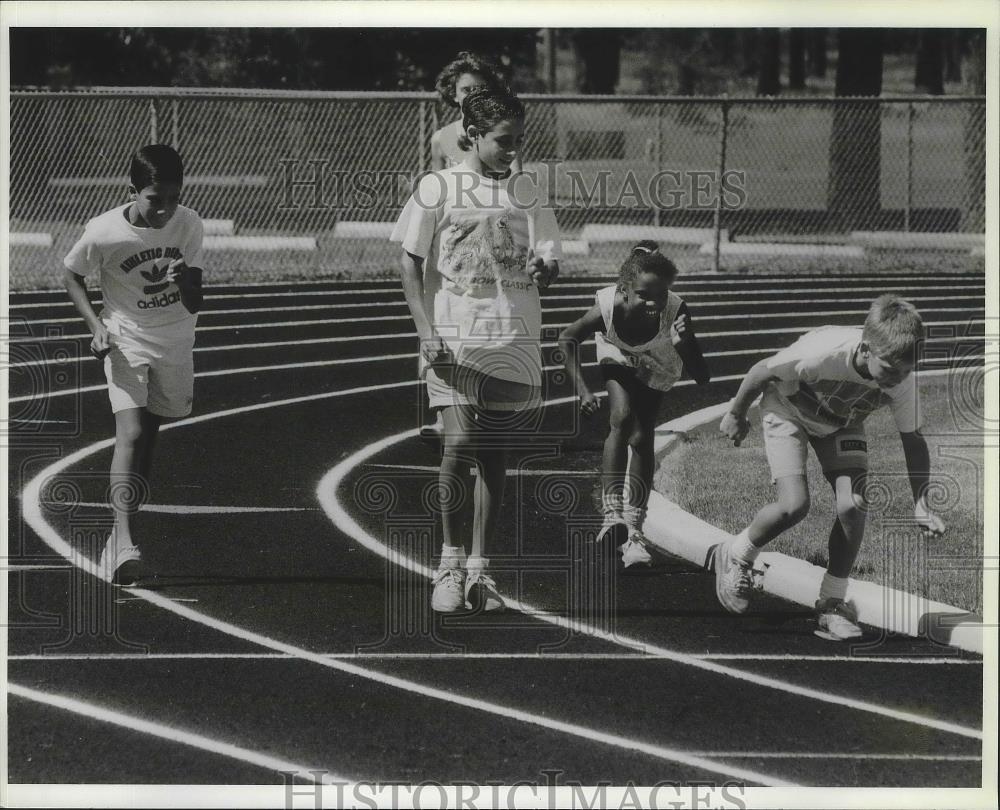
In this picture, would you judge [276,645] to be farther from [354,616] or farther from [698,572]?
[698,572]

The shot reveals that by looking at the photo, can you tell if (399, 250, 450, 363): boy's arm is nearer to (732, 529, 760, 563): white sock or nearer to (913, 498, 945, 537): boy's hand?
(732, 529, 760, 563): white sock

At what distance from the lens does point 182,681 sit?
18.1 feet

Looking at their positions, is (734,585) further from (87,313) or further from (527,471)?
(87,313)

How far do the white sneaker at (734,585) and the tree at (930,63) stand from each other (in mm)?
17137

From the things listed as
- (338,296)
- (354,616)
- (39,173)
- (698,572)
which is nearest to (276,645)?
(354,616)

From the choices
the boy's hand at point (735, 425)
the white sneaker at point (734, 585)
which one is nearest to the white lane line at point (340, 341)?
the white sneaker at point (734, 585)

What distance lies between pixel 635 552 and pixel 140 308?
2379 millimetres

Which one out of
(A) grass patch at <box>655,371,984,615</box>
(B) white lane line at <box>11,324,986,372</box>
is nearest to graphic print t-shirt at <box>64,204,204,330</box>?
(A) grass patch at <box>655,371,984,615</box>

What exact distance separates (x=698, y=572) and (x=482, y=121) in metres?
2.22

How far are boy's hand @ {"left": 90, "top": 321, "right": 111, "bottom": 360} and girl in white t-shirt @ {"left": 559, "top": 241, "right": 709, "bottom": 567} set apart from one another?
75.2 inches

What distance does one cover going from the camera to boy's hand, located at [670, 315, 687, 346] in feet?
21.5

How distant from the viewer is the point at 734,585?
20.4ft

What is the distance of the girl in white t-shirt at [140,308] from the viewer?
610 cm

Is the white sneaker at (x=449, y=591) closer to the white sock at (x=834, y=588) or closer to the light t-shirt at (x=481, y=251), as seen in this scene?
the light t-shirt at (x=481, y=251)
